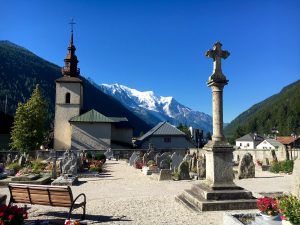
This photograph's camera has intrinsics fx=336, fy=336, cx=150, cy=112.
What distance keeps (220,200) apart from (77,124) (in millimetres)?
38048

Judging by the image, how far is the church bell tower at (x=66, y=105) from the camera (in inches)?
1924

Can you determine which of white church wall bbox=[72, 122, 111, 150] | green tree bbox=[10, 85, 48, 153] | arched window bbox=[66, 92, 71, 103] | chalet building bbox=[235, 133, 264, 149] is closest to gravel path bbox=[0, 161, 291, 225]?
white church wall bbox=[72, 122, 111, 150]

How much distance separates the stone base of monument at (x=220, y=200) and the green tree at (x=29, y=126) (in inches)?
1493

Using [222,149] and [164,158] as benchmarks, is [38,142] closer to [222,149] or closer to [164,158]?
[164,158]

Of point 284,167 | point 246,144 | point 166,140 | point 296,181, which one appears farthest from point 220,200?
point 246,144

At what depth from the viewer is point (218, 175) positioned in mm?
10984

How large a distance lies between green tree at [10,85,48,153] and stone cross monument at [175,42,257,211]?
3752 cm

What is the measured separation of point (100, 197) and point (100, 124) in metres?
34.1

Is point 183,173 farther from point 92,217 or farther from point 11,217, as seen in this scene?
point 11,217

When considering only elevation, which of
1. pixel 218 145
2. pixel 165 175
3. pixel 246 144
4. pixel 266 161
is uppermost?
pixel 246 144

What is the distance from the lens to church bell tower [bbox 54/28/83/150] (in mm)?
48875

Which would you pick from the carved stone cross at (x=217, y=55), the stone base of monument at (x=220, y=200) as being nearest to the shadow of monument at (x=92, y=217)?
the stone base of monument at (x=220, y=200)

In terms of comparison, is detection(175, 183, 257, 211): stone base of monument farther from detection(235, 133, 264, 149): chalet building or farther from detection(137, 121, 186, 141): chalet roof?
detection(235, 133, 264, 149): chalet building

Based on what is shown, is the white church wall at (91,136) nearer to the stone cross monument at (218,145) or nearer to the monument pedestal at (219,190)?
the monument pedestal at (219,190)
